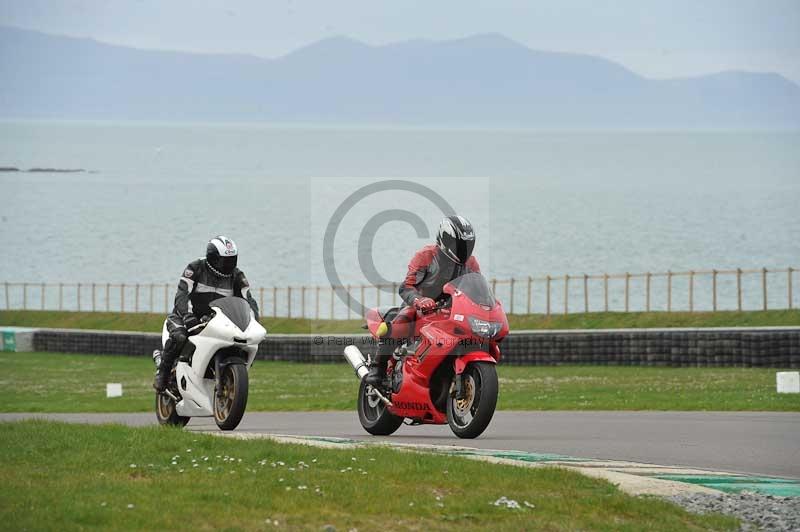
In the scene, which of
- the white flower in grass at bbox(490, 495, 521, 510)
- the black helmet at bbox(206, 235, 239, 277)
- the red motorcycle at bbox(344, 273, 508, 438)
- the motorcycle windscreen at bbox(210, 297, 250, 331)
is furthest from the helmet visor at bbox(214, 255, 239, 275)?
the white flower in grass at bbox(490, 495, 521, 510)

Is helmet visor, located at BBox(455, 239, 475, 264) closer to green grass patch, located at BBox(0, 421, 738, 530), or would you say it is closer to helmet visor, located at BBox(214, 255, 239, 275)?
helmet visor, located at BBox(214, 255, 239, 275)

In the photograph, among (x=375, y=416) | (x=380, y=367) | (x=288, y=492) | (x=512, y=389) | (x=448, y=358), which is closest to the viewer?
(x=288, y=492)

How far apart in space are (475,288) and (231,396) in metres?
3.02

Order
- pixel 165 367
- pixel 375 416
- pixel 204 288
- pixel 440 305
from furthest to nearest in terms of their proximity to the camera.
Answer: pixel 165 367, pixel 375 416, pixel 204 288, pixel 440 305

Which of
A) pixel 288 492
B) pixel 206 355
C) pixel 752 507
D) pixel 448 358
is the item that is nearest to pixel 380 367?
pixel 448 358

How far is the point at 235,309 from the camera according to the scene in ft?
54.7

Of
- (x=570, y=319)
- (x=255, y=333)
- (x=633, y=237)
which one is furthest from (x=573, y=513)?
(x=633, y=237)

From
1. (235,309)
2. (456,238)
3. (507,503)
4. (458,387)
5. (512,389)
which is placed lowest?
(512,389)

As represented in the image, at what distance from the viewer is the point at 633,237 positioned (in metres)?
158

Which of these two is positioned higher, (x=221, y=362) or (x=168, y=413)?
(x=221, y=362)

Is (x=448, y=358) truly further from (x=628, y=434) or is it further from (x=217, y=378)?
(x=628, y=434)

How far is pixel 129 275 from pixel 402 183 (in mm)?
112318

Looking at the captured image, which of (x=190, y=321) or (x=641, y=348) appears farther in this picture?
(x=641, y=348)

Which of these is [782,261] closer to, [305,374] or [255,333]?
[305,374]
